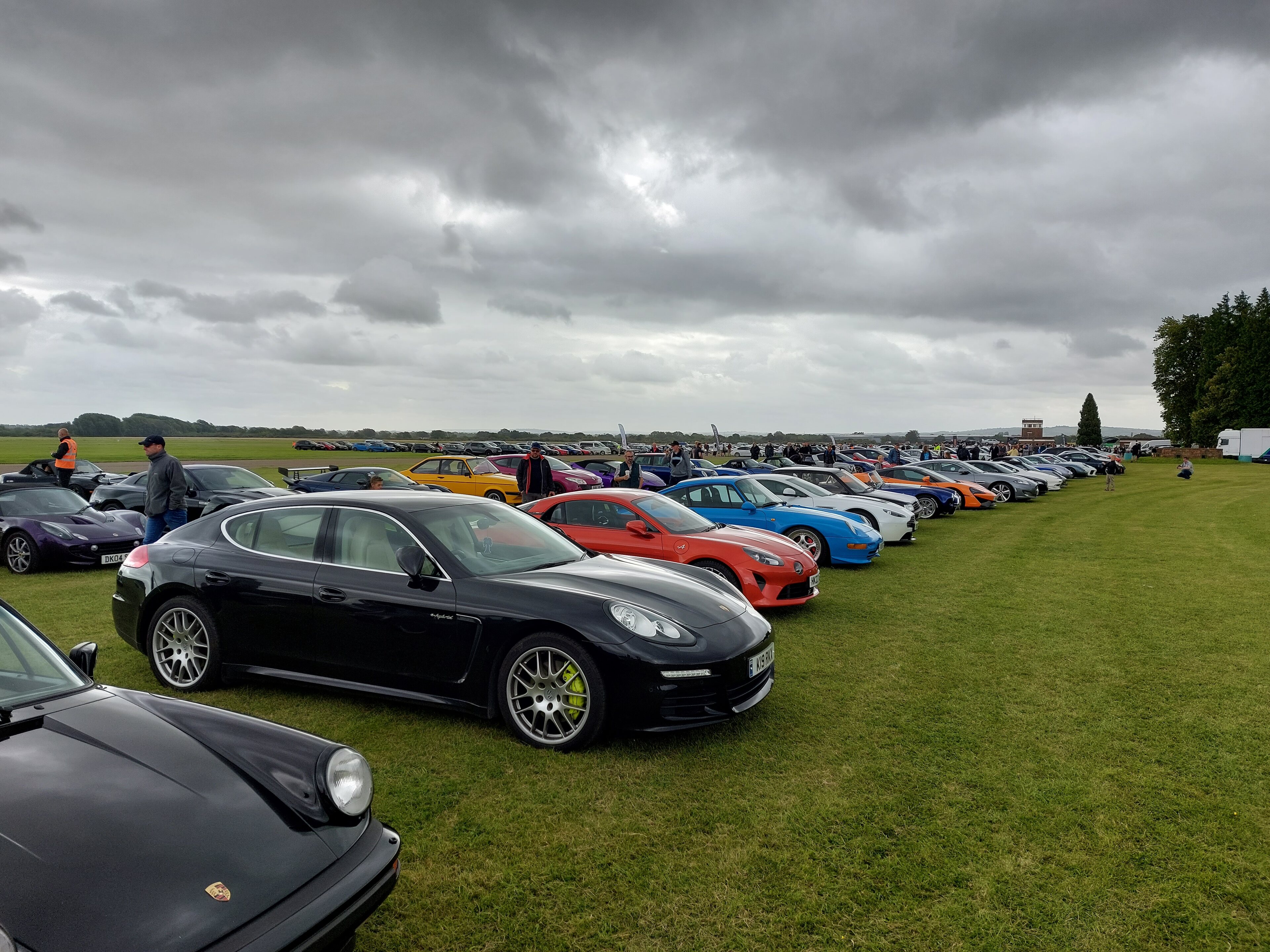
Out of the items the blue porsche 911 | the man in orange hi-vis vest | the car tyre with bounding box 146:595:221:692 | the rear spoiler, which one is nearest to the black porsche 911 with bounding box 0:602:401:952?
the car tyre with bounding box 146:595:221:692

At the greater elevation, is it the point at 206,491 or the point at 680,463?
the point at 680,463

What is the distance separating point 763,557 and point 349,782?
6.24 metres

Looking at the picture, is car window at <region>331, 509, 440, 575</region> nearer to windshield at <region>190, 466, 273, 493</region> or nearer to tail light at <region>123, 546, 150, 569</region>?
tail light at <region>123, 546, 150, 569</region>

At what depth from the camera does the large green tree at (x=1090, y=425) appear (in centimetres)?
10869

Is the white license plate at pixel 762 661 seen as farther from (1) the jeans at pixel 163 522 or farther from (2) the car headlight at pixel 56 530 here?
(2) the car headlight at pixel 56 530

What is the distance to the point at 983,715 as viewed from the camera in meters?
5.35

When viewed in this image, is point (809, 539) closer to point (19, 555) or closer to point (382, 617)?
point (382, 617)

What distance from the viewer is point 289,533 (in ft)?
17.9

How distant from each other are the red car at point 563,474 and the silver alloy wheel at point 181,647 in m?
17.4

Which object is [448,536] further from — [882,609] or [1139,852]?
[882,609]

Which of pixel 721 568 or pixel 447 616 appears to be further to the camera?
pixel 721 568

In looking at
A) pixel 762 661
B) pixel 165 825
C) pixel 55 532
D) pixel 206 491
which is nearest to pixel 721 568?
pixel 762 661

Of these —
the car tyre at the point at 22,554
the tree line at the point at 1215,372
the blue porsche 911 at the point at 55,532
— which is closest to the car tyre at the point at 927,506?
the blue porsche 911 at the point at 55,532

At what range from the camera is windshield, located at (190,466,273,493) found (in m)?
14.4
